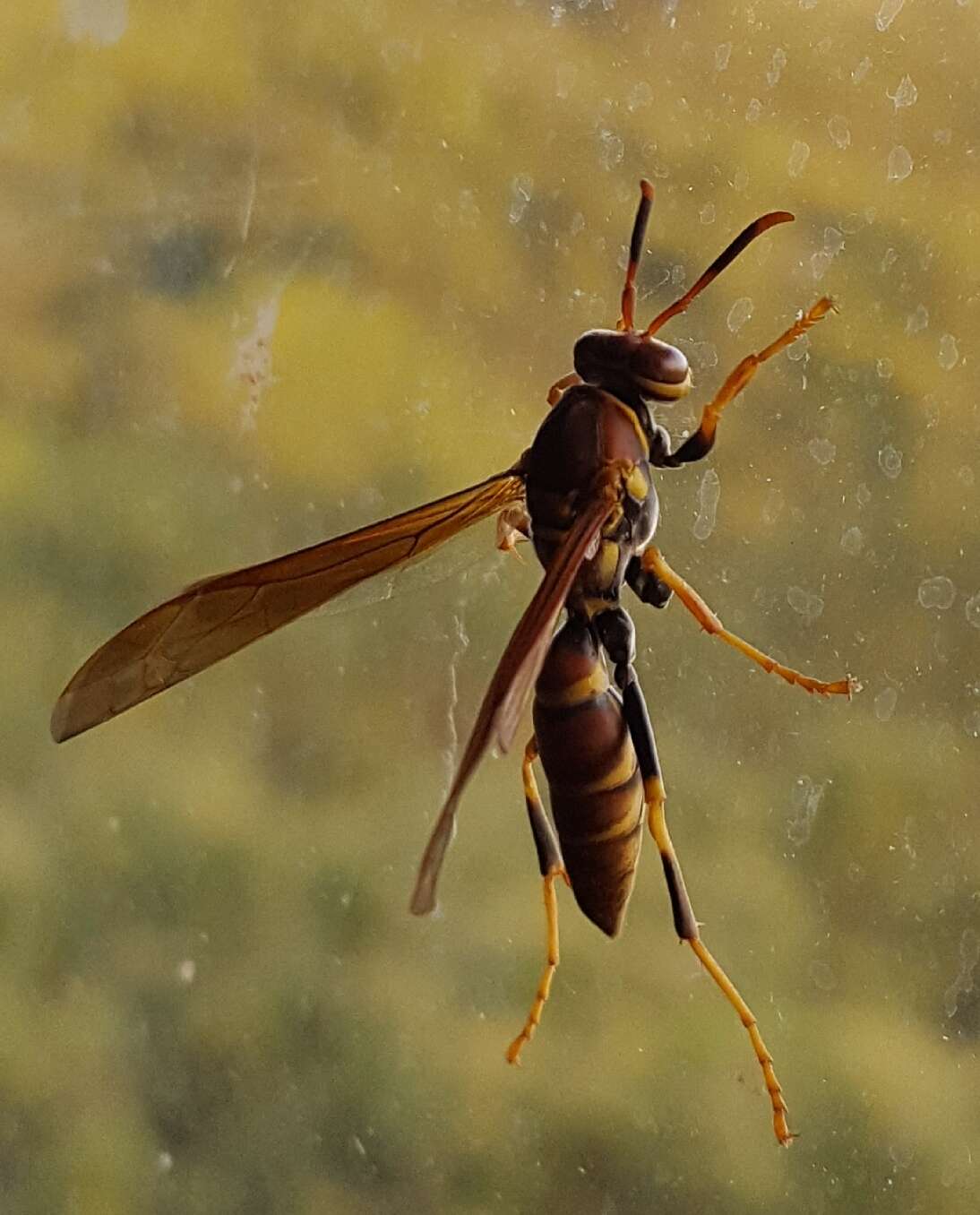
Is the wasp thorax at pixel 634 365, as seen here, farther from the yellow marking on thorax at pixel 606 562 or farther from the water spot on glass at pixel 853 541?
the water spot on glass at pixel 853 541

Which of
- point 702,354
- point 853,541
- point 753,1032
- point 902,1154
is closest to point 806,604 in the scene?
point 853,541

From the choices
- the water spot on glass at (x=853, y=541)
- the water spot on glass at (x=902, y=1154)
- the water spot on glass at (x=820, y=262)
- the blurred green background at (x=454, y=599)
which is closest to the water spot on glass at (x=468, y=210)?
the blurred green background at (x=454, y=599)

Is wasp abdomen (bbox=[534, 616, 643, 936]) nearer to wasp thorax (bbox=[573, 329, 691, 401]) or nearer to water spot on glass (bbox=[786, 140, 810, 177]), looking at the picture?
wasp thorax (bbox=[573, 329, 691, 401])

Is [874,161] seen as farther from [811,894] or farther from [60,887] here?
[60,887]

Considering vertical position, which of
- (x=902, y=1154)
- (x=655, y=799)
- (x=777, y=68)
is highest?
(x=777, y=68)

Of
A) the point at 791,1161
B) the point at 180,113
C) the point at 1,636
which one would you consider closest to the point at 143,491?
the point at 1,636

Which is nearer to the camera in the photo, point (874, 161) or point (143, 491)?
point (874, 161)

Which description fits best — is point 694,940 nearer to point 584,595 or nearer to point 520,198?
point 584,595

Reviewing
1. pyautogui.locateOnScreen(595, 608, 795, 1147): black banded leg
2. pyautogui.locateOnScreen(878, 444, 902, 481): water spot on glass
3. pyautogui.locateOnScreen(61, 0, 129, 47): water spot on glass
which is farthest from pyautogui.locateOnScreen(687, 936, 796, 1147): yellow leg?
pyautogui.locateOnScreen(61, 0, 129, 47): water spot on glass

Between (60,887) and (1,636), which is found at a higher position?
(1,636)
